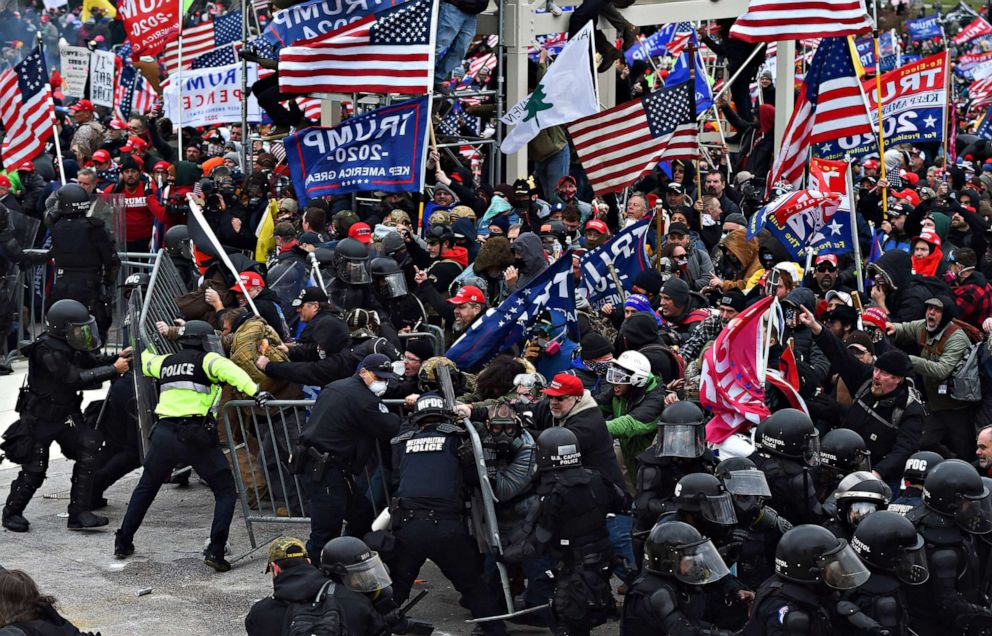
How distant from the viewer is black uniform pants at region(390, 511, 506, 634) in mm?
9297

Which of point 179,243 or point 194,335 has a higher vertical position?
point 179,243

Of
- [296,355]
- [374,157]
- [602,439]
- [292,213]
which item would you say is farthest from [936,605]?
[292,213]

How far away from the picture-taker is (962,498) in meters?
8.05

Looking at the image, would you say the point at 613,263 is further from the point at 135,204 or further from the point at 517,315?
the point at 135,204

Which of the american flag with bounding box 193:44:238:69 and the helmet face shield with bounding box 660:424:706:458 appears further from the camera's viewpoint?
the american flag with bounding box 193:44:238:69

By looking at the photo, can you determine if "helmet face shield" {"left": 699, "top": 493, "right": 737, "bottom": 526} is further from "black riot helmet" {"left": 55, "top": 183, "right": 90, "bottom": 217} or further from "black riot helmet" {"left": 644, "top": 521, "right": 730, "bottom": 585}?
"black riot helmet" {"left": 55, "top": 183, "right": 90, "bottom": 217}

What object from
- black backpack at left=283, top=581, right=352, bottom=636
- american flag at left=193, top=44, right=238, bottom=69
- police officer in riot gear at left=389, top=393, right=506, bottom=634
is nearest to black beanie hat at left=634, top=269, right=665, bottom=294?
police officer in riot gear at left=389, top=393, right=506, bottom=634

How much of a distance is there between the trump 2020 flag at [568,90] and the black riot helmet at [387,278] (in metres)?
3.07

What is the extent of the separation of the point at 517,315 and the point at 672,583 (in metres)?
3.93

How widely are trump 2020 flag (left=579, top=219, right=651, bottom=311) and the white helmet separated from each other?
7.68ft

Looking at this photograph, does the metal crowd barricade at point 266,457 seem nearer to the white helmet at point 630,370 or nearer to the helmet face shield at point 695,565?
the white helmet at point 630,370

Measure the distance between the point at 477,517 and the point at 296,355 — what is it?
248 centimetres

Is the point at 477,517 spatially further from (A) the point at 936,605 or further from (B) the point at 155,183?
(B) the point at 155,183

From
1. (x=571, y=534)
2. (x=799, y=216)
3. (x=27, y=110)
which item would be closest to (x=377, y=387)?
(x=571, y=534)
